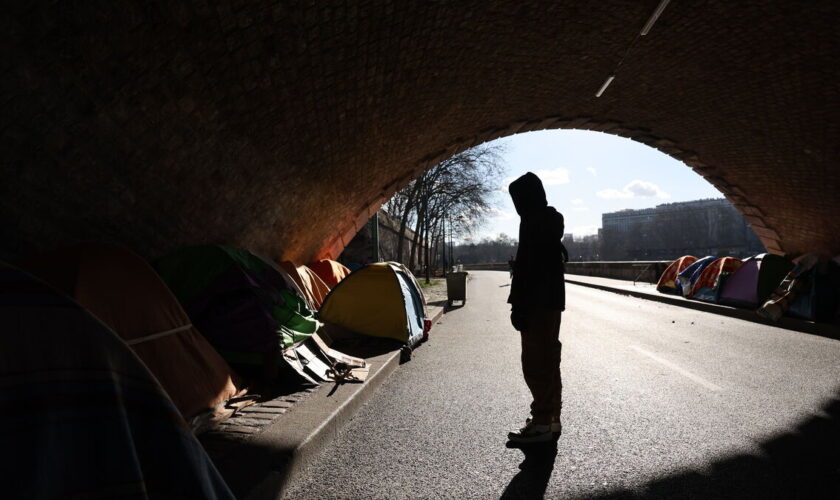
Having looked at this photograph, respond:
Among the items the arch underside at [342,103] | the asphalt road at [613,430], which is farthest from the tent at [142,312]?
the asphalt road at [613,430]

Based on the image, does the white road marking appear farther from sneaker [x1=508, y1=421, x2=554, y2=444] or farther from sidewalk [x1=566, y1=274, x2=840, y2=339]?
sidewalk [x1=566, y1=274, x2=840, y2=339]

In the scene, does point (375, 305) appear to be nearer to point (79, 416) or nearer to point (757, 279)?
point (79, 416)

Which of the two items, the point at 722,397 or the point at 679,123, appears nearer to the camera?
the point at 722,397

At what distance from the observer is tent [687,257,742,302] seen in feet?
42.6

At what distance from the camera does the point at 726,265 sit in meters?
13.2

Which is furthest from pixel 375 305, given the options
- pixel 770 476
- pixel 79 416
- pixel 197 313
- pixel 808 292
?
pixel 808 292

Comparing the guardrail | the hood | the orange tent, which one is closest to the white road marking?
the hood

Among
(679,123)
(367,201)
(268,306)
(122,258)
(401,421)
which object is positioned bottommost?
(401,421)

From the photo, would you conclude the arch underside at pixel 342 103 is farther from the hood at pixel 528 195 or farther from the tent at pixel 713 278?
the hood at pixel 528 195

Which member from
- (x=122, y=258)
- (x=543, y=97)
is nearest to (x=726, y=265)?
(x=543, y=97)

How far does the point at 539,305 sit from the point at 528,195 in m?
0.90

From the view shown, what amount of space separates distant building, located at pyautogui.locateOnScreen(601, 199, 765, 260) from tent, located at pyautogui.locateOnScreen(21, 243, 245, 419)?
80739mm

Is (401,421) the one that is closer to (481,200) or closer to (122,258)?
(122,258)

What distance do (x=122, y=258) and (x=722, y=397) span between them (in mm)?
5568
